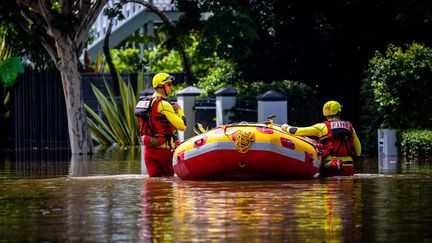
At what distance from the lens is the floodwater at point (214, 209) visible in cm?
1183

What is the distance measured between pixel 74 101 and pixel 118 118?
390cm

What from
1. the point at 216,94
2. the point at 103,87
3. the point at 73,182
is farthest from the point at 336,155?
the point at 103,87

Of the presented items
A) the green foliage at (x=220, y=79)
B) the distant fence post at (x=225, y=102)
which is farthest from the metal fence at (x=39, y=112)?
the distant fence post at (x=225, y=102)

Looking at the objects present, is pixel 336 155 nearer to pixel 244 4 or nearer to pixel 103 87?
pixel 244 4

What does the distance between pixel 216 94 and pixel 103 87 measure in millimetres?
7721

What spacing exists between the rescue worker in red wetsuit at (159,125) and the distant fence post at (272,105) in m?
7.18

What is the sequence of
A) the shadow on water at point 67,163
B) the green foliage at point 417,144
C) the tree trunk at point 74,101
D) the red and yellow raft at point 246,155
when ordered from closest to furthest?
the red and yellow raft at point 246,155 < the shadow on water at point 67,163 < the green foliage at point 417,144 < the tree trunk at point 74,101

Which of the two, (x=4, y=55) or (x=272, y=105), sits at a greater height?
(x=4, y=55)

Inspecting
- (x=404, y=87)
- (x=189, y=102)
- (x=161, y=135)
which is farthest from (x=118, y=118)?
(x=161, y=135)

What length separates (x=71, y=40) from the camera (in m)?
28.9

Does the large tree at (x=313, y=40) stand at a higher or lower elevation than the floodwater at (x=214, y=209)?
higher

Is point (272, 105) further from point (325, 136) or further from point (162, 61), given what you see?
point (162, 61)

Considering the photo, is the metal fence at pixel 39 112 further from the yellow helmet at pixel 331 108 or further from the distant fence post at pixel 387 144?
the yellow helmet at pixel 331 108

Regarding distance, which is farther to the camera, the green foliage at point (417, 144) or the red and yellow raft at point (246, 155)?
the green foliage at point (417, 144)
